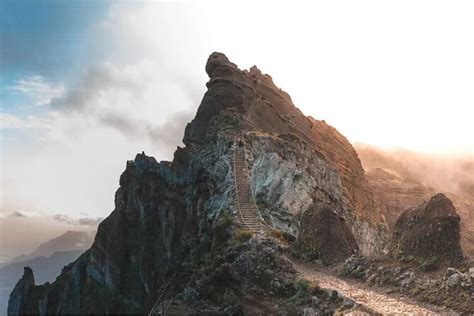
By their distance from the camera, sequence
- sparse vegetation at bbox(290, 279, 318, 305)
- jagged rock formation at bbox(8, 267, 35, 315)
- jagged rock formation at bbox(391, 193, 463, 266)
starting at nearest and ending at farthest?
sparse vegetation at bbox(290, 279, 318, 305) < jagged rock formation at bbox(391, 193, 463, 266) < jagged rock formation at bbox(8, 267, 35, 315)

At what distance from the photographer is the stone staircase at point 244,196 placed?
43.4 meters

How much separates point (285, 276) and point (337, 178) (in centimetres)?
5199

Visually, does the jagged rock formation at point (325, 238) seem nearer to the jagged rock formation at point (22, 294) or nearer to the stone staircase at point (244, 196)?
the stone staircase at point (244, 196)

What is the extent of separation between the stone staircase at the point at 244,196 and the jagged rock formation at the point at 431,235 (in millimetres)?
14202

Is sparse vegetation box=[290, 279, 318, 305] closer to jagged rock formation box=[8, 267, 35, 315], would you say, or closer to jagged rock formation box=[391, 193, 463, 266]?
jagged rock formation box=[391, 193, 463, 266]

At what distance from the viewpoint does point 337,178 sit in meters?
78.1

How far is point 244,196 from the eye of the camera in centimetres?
5078

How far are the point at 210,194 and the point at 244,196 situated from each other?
6.60 meters

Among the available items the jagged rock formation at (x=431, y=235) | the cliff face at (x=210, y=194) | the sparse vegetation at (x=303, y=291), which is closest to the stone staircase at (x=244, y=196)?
the cliff face at (x=210, y=194)

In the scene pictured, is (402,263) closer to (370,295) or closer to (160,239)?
(370,295)

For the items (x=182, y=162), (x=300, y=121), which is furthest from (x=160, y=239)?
(x=300, y=121)

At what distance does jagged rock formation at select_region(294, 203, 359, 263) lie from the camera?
32.6 m

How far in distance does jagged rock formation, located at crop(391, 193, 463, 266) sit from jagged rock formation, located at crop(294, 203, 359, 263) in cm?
542

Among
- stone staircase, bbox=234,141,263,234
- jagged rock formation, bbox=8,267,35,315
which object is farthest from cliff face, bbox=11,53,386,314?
jagged rock formation, bbox=8,267,35,315
